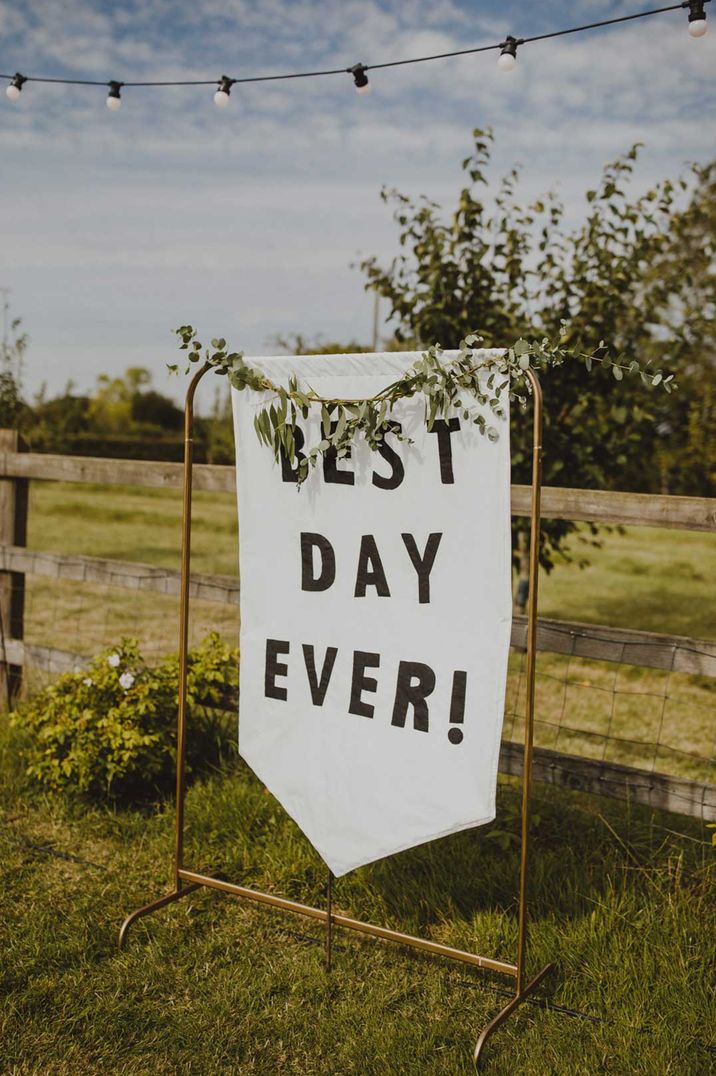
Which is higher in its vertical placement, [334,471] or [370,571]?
[334,471]

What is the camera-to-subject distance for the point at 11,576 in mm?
4945

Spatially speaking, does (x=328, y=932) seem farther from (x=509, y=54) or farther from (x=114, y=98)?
(x=114, y=98)

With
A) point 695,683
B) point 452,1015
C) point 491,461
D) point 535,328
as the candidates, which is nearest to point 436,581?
point 491,461

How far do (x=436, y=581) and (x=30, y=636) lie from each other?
5.65 meters

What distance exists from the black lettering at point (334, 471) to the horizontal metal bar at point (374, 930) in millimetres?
1355

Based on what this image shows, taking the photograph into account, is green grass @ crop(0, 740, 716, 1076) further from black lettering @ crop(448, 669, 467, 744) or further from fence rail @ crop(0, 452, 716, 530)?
fence rail @ crop(0, 452, 716, 530)

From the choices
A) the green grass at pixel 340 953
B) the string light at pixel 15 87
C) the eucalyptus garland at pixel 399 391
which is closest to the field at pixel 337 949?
the green grass at pixel 340 953

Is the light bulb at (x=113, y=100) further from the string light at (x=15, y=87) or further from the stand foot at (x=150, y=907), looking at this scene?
the stand foot at (x=150, y=907)

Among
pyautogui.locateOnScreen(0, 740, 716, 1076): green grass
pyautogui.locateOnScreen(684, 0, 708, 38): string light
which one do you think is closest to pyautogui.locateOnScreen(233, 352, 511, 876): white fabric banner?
pyautogui.locateOnScreen(0, 740, 716, 1076): green grass

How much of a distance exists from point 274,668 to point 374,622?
1.40 ft

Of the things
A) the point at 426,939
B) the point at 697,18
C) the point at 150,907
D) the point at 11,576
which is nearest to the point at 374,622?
the point at 426,939

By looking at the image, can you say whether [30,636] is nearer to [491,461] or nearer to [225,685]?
[225,685]

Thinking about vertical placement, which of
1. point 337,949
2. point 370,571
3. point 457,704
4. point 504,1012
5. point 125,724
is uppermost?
point 370,571

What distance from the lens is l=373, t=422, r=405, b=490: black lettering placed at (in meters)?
2.64
